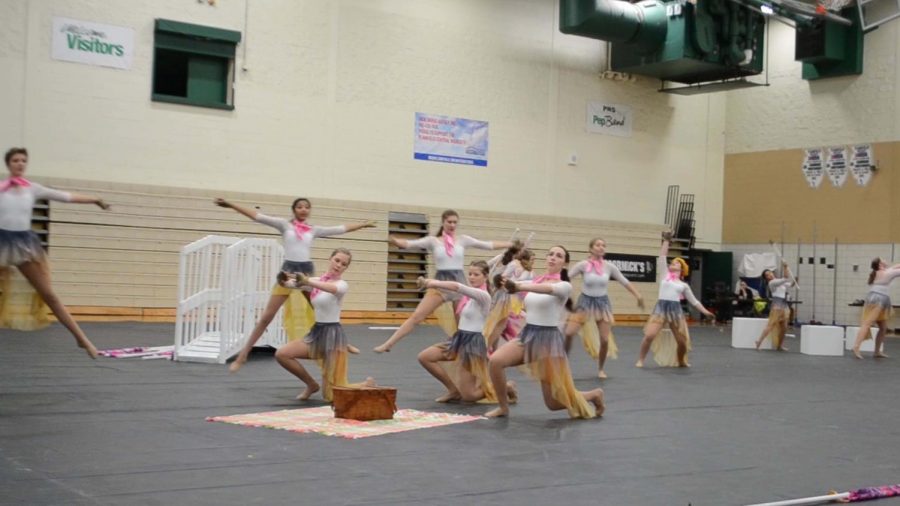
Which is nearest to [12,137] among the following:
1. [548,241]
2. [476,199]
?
[476,199]

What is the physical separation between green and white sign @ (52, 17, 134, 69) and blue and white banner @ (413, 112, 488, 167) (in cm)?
631

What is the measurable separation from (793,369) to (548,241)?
33.5 feet

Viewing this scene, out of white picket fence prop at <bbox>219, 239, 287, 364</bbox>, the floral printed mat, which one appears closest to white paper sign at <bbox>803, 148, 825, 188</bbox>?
white picket fence prop at <bbox>219, 239, 287, 364</bbox>

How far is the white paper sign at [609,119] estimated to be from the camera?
973 inches

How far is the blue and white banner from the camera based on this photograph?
71.6 ft

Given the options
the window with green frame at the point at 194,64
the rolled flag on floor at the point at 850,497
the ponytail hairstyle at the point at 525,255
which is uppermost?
the window with green frame at the point at 194,64

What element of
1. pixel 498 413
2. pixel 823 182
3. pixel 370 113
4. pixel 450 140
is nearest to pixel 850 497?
pixel 498 413

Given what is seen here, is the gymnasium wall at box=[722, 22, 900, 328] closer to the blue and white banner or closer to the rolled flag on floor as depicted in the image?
the blue and white banner

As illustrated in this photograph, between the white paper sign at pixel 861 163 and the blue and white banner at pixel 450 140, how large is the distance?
9.11 m

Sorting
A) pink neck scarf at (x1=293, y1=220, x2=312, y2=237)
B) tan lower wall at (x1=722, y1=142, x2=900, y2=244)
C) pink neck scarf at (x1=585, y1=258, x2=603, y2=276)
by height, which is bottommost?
pink neck scarf at (x1=585, y1=258, x2=603, y2=276)

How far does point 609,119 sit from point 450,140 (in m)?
4.95

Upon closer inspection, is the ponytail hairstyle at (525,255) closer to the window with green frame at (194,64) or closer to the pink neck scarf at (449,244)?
the pink neck scarf at (449,244)

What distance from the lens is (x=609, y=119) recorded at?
25.0 meters

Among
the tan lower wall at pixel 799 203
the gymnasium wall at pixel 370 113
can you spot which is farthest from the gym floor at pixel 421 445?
the tan lower wall at pixel 799 203
